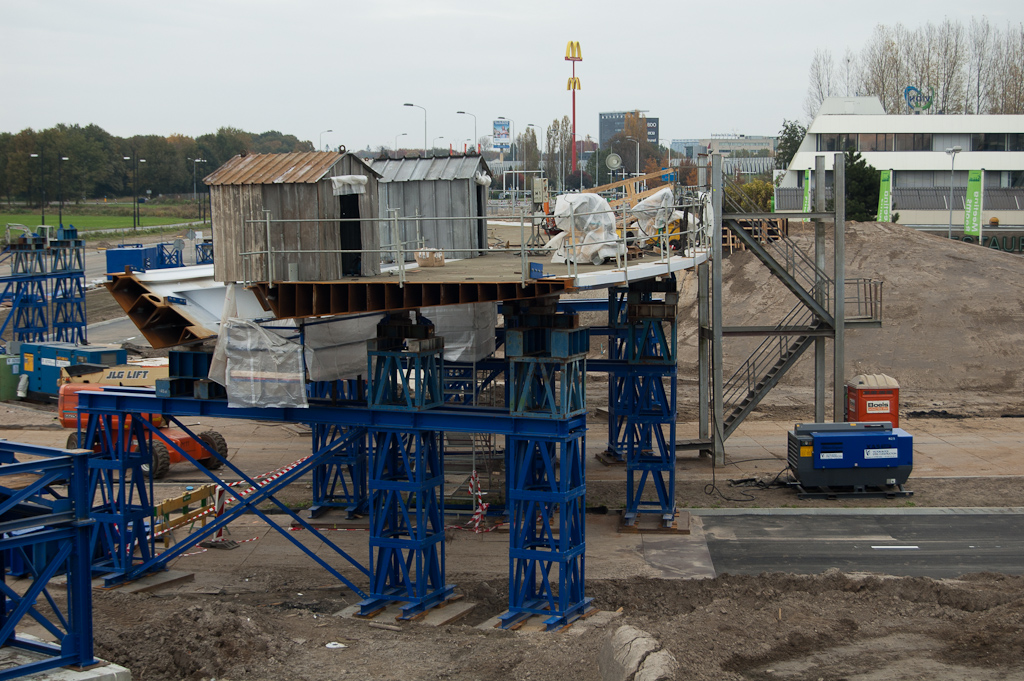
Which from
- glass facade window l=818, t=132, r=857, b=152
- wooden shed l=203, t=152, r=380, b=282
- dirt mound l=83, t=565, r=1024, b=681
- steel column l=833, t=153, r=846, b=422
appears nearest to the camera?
dirt mound l=83, t=565, r=1024, b=681

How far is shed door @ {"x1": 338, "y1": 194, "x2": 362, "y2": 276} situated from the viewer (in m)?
17.9

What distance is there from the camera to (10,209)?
11831cm

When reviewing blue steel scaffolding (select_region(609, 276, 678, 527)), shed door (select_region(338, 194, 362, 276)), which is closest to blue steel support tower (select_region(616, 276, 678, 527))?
A: blue steel scaffolding (select_region(609, 276, 678, 527))

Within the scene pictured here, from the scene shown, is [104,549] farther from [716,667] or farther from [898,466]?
[898,466]

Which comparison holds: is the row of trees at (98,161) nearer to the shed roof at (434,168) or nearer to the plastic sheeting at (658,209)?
the shed roof at (434,168)

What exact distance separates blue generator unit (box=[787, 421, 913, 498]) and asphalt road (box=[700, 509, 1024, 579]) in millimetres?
1508

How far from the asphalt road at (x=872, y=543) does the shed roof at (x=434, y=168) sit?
10.4 meters

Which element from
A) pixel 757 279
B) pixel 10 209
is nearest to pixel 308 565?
pixel 757 279

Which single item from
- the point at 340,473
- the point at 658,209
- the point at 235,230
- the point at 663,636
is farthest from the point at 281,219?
the point at 340,473

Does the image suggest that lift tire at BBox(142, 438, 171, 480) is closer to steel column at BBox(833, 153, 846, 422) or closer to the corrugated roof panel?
the corrugated roof panel

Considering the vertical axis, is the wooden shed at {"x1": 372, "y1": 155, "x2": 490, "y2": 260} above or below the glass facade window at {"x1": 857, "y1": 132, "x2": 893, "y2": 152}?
below

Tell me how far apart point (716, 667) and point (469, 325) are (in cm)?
1289

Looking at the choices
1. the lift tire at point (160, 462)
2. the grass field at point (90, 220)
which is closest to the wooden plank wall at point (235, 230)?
the lift tire at point (160, 462)

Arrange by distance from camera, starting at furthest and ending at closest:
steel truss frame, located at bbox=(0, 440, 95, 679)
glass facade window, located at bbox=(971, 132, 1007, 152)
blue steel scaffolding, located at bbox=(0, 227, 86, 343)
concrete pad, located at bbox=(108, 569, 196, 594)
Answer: glass facade window, located at bbox=(971, 132, 1007, 152) → blue steel scaffolding, located at bbox=(0, 227, 86, 343) → concrete pad, located at bbox=(108, 569, 196, 594) → steel truss frame, located at bbox=(0, 440, 95, 679)
